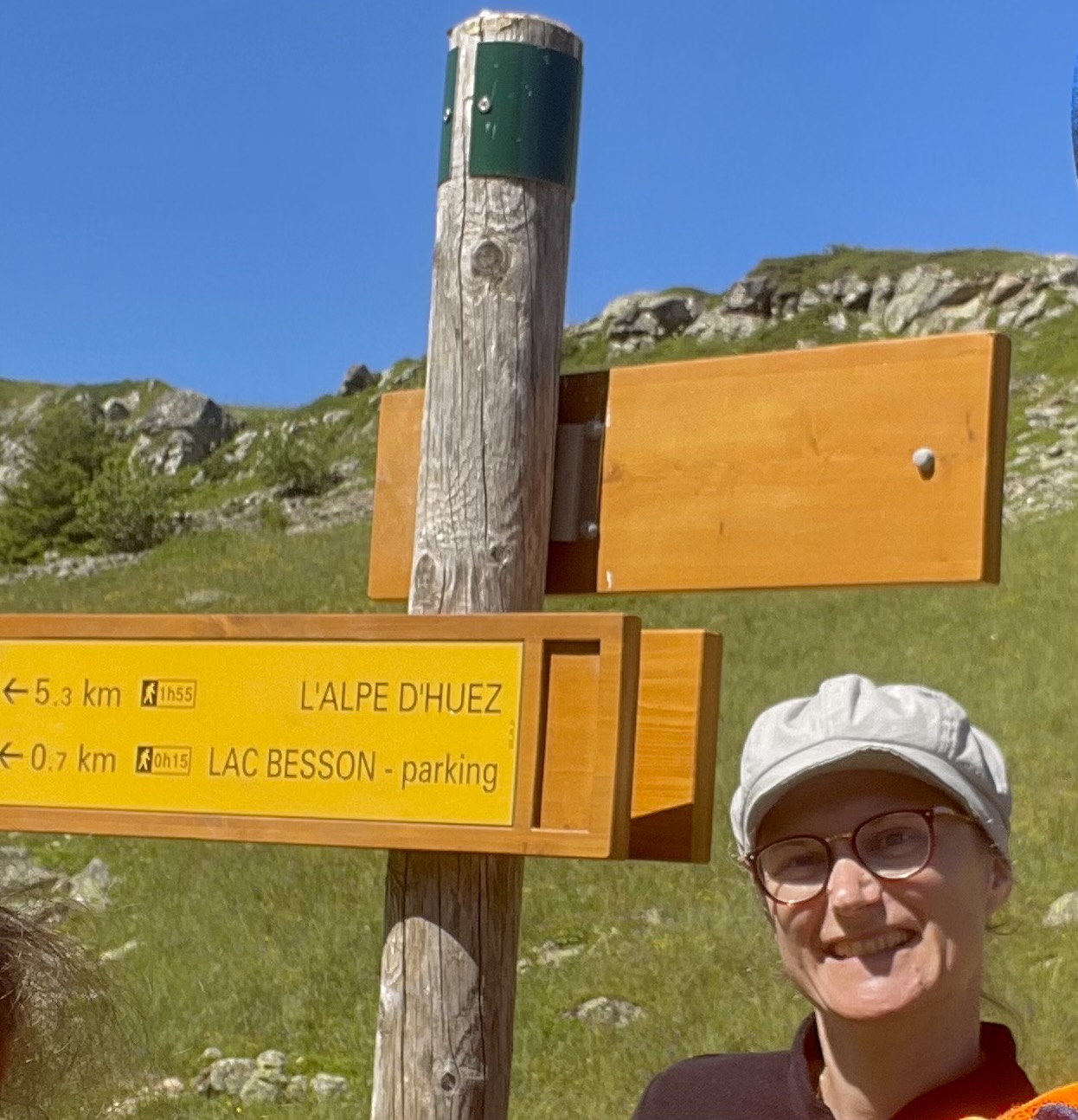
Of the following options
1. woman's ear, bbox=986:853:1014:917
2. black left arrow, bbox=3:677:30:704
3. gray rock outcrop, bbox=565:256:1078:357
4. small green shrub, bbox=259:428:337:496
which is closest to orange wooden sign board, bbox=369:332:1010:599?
woman's ear, bbox=986:853:1014:917

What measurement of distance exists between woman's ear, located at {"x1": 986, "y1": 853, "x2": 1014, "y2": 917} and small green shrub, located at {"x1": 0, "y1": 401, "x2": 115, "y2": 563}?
162 ft

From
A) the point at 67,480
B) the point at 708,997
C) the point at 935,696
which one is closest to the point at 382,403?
the point at 935,696

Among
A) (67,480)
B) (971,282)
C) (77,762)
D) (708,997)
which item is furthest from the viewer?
(971,282)

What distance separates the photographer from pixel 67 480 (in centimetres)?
5181

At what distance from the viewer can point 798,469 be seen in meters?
2.68

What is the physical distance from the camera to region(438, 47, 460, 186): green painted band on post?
294 cm

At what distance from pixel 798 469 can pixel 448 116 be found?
95 centimetres

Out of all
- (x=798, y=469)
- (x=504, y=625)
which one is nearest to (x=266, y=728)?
(x=504, y=625)

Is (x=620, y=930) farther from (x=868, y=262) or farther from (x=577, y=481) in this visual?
(x=868, y=262)

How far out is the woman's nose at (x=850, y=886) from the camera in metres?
2.02

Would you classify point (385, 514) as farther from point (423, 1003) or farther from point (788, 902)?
point (788, 902)

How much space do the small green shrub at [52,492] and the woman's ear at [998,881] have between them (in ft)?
162

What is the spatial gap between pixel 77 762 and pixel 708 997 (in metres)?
4.87

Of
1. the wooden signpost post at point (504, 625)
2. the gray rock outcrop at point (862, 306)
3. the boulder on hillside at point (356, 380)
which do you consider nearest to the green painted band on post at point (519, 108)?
the wooden signpost post at point (504, 625)
